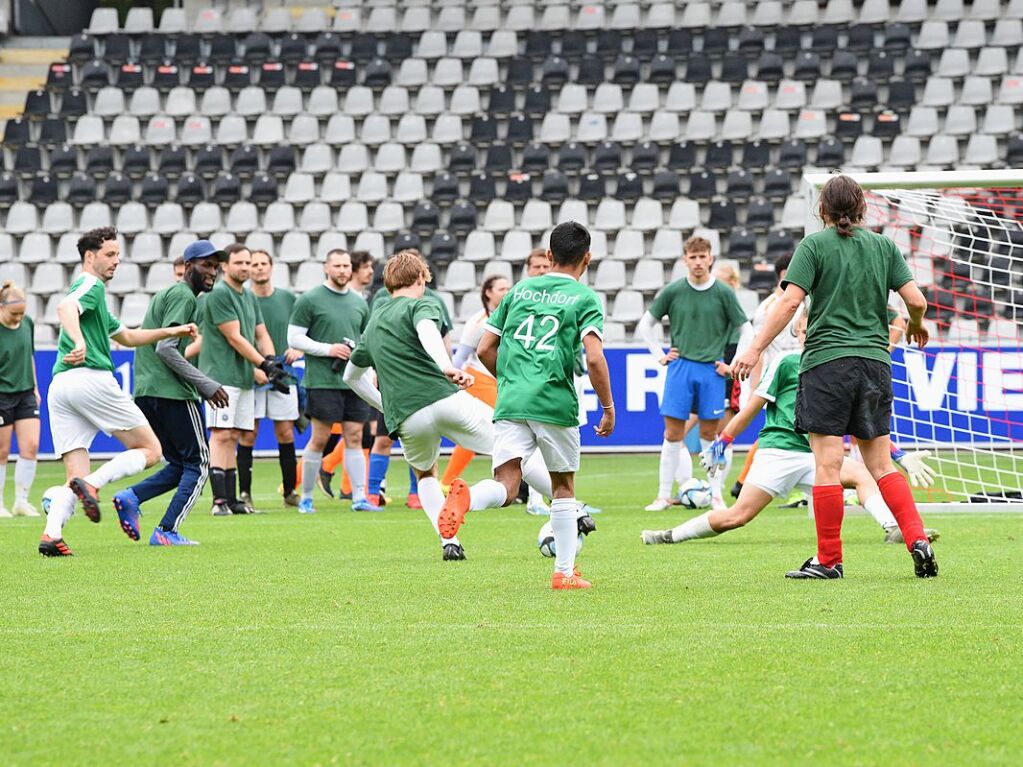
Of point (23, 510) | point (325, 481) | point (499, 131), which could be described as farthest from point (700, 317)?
point (499, 131)

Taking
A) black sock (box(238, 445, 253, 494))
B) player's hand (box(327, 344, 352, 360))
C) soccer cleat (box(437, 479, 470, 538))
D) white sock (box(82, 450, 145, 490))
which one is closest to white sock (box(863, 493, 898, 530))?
soccer cleat (box(437, 479, 470, 538))

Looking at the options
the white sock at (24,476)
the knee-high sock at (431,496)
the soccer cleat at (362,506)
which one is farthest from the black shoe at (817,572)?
the white sock at (24,476)

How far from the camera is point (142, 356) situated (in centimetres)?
963

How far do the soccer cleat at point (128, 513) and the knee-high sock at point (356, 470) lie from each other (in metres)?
3.38

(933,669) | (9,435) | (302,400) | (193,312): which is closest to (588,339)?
(933,669)

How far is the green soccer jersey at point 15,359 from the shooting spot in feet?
40.9

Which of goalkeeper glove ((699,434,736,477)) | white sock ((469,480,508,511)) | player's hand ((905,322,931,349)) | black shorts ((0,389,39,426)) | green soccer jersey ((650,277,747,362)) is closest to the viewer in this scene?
white sock ((469,480,508,511))

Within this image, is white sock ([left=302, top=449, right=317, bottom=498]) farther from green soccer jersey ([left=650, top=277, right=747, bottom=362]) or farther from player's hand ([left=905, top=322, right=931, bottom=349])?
player's hand ([left=905, top=322, right=931, bottom=349])

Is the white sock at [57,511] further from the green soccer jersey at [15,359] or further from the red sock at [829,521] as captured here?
the green soccer jersey at [15,359]

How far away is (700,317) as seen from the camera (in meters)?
12.3

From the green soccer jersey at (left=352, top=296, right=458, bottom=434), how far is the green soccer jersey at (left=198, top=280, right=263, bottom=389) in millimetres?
3224

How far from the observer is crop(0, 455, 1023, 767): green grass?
377 centimetres

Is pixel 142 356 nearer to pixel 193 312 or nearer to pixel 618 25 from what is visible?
pixel 193 312

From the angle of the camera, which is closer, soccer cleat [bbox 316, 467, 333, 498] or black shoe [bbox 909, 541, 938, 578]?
black shoe [bbox 909, 541, 938, 578]
